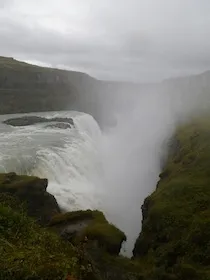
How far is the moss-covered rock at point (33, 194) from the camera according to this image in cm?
2497

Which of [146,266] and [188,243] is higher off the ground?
[188,243]

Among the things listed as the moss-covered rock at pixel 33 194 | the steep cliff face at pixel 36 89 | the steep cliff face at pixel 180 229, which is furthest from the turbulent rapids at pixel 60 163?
the steep cliff face at pixel 36 89

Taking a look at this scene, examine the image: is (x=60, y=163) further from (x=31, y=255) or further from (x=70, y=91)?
(x=70, y=91)

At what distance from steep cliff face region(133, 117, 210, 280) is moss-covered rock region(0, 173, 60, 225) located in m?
6.28

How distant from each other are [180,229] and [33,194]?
32.8ft

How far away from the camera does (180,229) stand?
20.2 metres

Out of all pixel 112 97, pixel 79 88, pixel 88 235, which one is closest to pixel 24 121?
pixel 88 235

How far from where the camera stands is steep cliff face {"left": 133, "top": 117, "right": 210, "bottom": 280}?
17094 millimetres

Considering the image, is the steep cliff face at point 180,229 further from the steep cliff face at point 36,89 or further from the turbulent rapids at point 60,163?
the steep cliff face at point 36,89

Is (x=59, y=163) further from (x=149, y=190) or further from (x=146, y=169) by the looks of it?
(x=146, y=169)

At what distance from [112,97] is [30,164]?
430 ft

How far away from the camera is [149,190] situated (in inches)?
1633

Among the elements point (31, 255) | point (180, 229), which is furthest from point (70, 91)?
point (31, 255)

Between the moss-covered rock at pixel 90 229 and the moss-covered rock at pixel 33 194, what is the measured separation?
9.41 feet
